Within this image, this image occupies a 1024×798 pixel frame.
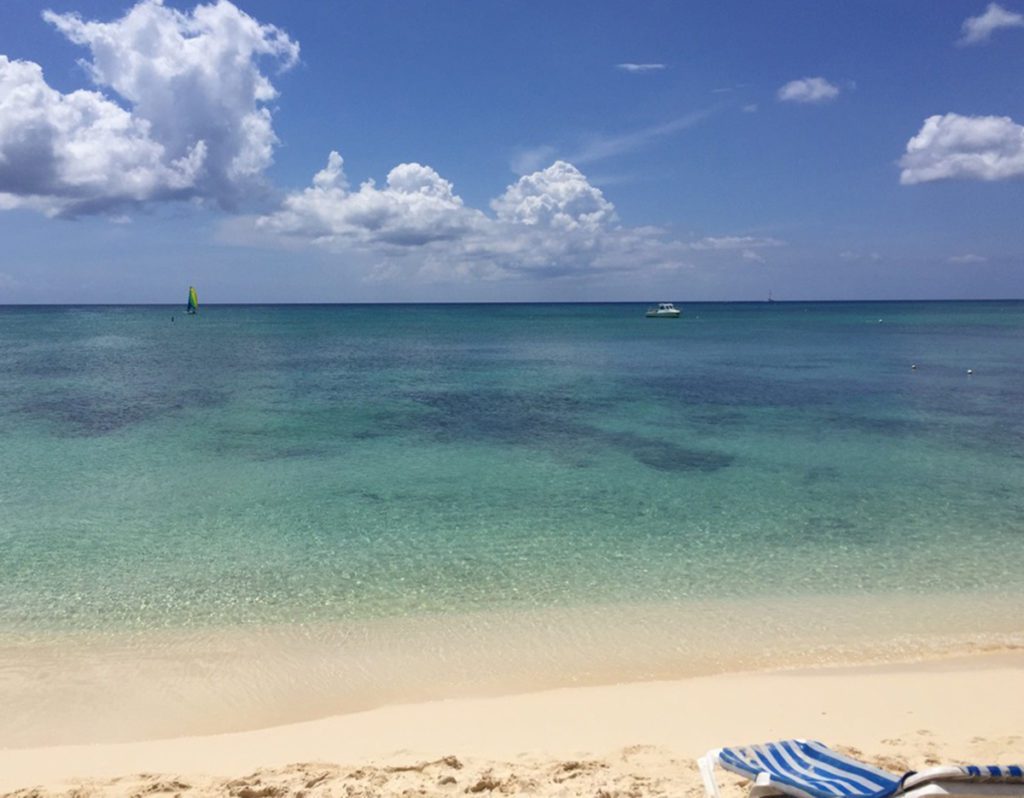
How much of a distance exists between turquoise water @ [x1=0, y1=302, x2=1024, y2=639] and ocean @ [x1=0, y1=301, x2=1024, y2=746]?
3.4 inches

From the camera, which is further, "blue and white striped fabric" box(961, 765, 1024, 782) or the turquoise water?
the turquoise water

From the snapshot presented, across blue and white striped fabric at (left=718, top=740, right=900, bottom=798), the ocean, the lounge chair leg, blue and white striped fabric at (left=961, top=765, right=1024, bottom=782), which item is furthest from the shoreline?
blue and white striped fabric at (left=961, top=765, right=1024, bottom=782)

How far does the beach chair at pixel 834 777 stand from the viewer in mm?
5203

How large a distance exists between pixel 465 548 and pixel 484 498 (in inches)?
130

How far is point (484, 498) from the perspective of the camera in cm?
1714

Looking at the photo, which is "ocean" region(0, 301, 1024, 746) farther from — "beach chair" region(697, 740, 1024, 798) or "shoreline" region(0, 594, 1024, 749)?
"beach chair" region(697, 740, 1024, 798)

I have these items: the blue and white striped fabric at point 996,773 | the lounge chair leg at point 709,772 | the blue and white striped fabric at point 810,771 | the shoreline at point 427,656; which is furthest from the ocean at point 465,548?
the blue and white striped fabric at point 996,773

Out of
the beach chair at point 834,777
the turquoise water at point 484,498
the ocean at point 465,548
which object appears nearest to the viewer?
the beach chair at point 834,777

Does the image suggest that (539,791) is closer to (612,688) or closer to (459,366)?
(612,688)

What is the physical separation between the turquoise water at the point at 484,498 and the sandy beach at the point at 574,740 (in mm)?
2818

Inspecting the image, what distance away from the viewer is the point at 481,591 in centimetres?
1196

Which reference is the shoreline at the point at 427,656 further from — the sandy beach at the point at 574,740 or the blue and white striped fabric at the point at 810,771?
the blue and white striped fabric at the point at 810,771

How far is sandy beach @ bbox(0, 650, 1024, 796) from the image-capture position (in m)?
6.74

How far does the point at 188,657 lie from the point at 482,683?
13.5 ft
